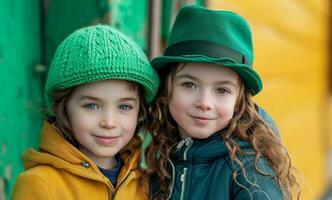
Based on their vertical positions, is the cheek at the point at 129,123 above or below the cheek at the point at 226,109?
below

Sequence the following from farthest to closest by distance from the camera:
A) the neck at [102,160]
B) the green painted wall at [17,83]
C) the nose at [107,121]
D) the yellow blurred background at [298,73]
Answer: the yellow blurred background at [298,73] < the green painted wall at [17,83] < the neck at [102,160] < the nose at [107,121]

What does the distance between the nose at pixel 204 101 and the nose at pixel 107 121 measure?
319mm

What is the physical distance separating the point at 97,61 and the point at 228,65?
18.3 inches

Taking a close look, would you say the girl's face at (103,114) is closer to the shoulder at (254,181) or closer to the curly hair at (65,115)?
the curly hair at (65,115)

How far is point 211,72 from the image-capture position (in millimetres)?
2324

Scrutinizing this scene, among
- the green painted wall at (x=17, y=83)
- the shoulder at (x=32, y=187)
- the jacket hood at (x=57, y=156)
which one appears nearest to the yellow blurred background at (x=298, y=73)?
the green painted wall at (x=17, y=83)

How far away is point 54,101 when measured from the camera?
94.6 inches

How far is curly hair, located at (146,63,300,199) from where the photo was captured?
7.67ft

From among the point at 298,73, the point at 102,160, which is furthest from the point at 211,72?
the point at 298,73

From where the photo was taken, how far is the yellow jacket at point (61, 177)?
220 cm

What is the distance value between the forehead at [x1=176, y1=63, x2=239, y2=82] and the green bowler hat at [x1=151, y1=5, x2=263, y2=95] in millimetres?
31

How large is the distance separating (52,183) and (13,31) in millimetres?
1183

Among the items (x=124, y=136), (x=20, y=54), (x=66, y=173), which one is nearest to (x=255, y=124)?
(x=124, y=136)

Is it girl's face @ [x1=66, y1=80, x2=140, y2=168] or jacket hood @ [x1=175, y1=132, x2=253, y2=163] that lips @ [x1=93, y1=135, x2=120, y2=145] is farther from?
jacket hood @ [x1=175, y1=132, x2=253, y2=163]
